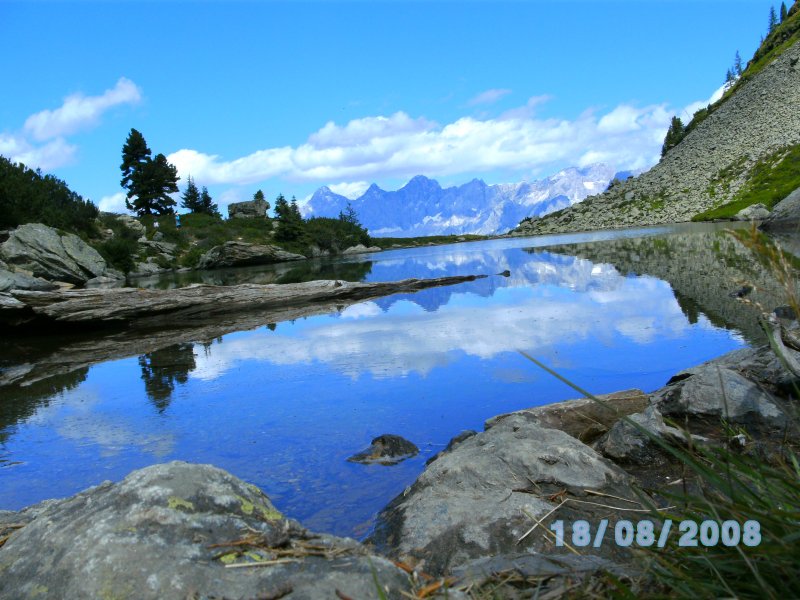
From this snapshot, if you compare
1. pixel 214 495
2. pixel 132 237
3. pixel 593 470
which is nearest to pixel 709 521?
pixel 214 495

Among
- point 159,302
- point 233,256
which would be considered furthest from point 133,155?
point 159,302

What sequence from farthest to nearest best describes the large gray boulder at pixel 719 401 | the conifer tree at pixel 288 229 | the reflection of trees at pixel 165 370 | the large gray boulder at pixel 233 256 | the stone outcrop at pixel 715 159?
the stone outcrop at pixel 715 159
the conifer tree at pixel 288 229
the large gray boulder at pixel 233 256
the reflection of trees at pixel 165 370
the large gray boulder at pixel 719 401

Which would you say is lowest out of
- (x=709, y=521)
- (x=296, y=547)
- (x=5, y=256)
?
(x=296, y=547)

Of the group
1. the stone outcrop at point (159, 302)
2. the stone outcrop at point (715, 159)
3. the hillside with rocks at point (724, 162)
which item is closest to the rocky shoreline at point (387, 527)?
the stone outcrop at point (159, 302)

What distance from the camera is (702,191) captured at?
113750mm

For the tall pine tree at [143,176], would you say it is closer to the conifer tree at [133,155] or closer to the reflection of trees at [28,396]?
the conifer tree at [133,155]

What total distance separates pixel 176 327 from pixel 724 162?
12722 cm

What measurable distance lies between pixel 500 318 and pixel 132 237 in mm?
78120

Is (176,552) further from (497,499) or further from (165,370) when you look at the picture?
(165,370)

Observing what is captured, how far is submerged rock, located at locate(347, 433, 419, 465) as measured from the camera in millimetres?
8359

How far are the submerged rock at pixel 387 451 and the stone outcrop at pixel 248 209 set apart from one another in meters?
126

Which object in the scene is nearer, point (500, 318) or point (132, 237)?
point (500, 318)

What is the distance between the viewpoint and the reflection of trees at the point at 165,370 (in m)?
13.0

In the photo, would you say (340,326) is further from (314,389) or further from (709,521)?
(709,521)
